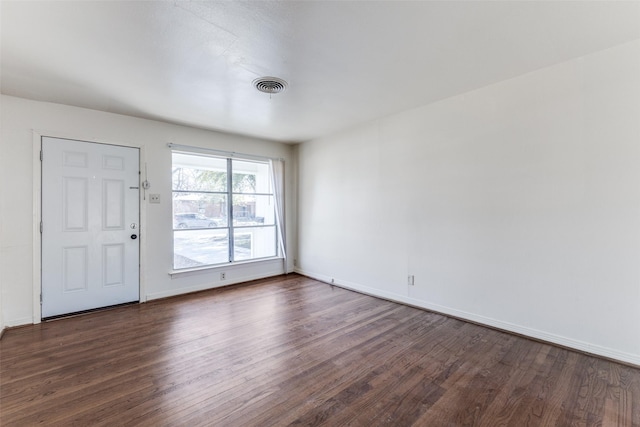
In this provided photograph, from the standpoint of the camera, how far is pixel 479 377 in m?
2.13

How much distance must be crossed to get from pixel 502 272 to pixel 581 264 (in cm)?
63

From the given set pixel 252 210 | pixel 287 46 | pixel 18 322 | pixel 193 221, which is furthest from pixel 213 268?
pixel 287 46

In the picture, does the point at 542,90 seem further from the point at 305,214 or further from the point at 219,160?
the point at 219,160

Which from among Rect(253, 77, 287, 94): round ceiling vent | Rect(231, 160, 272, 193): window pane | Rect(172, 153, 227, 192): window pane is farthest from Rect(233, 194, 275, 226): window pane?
Rect(253, 77, 287, 94): round ceiling vent

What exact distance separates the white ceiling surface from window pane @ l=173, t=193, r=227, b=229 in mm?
1522

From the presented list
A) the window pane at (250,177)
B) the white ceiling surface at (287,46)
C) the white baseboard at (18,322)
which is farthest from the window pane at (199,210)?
the white baseboard at (18,322)

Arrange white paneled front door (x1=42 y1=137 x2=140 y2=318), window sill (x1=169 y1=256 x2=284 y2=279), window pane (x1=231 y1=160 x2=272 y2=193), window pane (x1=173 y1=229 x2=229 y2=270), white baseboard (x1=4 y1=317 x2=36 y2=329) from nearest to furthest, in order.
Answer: white baseboard (x1=4 y1=317 x2=36 y2=329)
white paneled front door (x1=42 y1=137 x2=140 y2=318)
window sill (x1=169 y1=256 x2=284 y2=279)
window pane (x1=173 y1=229 x2=229 y2=270)
window pane (x1=231 y1=160 x2=272 y2=193)

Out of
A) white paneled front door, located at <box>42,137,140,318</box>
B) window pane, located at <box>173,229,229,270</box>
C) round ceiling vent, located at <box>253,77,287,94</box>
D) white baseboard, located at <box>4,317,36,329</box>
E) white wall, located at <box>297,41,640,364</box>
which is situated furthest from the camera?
window pane, located at <box>173,229,229,270</box>

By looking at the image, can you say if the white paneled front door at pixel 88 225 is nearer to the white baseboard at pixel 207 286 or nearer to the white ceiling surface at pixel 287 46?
the white baseboard at pixel 207 286

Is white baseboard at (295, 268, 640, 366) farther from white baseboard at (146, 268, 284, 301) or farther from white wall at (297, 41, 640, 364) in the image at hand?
white baseboard at (146, 268, 284, 301)

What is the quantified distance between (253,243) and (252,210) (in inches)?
24.3

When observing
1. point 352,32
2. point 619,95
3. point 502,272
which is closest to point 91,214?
point 352,32

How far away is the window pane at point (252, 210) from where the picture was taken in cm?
491

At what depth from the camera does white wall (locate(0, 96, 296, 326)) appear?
121 inches
